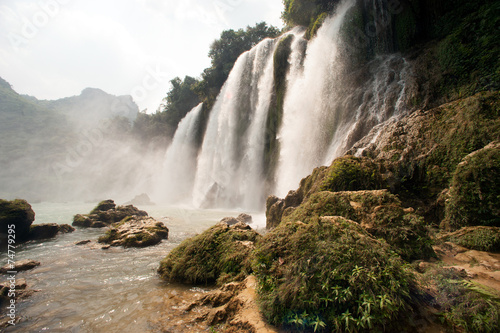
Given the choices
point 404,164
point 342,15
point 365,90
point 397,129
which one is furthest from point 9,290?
point 342,15

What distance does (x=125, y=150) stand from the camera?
5100 cm

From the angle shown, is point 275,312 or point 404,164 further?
point 404,164

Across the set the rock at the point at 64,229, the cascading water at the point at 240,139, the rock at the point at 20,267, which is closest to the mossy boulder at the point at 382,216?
the rock at the point at 20,267

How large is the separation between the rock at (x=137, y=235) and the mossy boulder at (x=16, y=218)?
3710mm

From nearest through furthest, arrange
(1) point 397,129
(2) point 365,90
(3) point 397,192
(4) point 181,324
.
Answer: (4) point 181,324 → (3) point 397,192 → (1) point 397,129 → (2) point 365,90

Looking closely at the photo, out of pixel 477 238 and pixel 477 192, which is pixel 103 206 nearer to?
pixel 477 238

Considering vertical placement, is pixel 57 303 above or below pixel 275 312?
below

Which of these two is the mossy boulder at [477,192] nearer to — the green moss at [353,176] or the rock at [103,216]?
the green moss at [353,176]

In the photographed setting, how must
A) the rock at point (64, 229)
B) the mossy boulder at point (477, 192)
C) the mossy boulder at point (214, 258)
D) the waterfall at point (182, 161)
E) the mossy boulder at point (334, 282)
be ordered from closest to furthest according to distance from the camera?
the mossy boulder at point (334, 282)
the mossy boulder at point (477, 192)
the mossy boulder at point (214, 258)
the rock at point (64, 229)
the waterfall at point (182, 161)

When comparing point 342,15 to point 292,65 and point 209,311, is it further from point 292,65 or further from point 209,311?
point 209,311

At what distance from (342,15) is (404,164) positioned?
13.6m

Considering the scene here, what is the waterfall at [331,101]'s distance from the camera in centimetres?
1087

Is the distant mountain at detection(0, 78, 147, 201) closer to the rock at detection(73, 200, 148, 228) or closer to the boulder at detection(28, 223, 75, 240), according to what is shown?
the rock at detection(73, 200, 148, 228)

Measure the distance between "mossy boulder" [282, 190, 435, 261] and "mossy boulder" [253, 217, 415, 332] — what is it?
56cm
